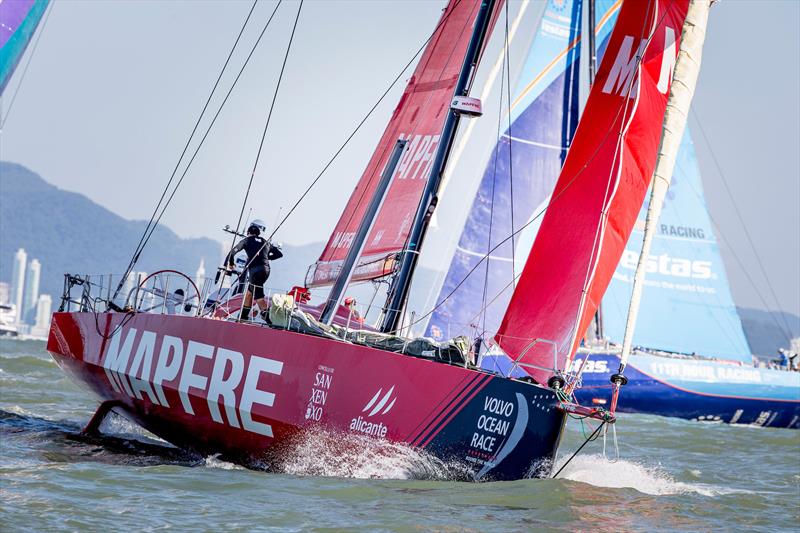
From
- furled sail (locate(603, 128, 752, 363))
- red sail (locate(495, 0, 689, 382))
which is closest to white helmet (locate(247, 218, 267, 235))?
red sail (locate(495, 0, 689, 382))

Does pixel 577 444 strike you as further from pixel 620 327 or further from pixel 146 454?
pixel 620 327

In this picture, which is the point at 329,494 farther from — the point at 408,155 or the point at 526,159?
the point at 526,159

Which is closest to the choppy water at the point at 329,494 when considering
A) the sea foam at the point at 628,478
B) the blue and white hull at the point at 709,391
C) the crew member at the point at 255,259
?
the sea foam at the point at 628,478

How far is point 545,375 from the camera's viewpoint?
7.89 m

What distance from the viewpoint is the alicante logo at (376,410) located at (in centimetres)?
716

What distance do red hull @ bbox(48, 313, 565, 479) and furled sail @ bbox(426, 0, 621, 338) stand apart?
11802 millimetres

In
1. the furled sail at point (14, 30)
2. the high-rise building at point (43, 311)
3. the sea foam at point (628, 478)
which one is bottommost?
the high-rise building at point (43, 311)

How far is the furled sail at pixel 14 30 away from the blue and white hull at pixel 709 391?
38.3ft

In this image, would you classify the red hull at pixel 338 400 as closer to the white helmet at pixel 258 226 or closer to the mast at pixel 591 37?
the white helmet at pixel 258 226

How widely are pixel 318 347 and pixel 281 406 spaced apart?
475 mm

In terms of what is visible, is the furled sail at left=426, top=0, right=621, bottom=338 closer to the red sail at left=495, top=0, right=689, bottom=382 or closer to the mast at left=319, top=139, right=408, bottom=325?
the mast at left=319, top=139, right=408, bottom=325

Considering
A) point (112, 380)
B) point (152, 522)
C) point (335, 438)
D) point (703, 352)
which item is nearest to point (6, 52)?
point (112, 380)

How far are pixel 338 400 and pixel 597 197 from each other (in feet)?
8.35

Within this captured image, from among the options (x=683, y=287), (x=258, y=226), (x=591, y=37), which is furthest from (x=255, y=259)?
(x=683, y=287)
